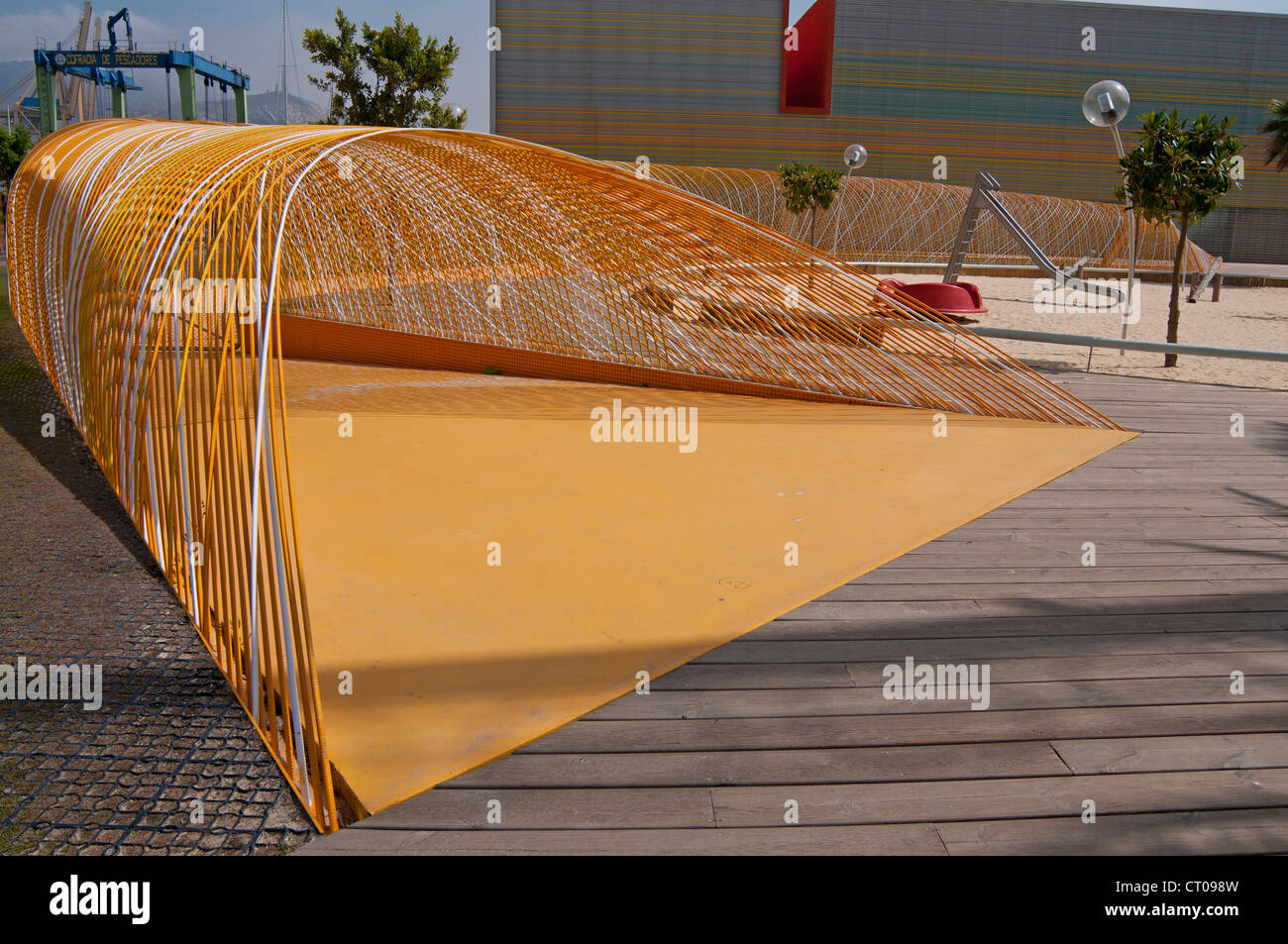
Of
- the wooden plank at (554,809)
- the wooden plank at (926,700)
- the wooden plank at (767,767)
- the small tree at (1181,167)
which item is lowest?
the wooden plank at (554,809)

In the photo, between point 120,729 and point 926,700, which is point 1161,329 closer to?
point 926,700

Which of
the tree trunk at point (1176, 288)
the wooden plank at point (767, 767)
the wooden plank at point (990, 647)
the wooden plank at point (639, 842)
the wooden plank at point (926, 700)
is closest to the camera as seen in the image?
the wooden plank at point (639, 842)

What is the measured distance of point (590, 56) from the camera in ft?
105

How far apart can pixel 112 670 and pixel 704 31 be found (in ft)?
108

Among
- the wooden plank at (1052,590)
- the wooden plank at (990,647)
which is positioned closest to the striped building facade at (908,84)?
the wooden plank at (1052,590)

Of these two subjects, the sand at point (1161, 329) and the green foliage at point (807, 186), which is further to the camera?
the green foliage at point (807, 186)

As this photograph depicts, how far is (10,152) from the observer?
29188 mm

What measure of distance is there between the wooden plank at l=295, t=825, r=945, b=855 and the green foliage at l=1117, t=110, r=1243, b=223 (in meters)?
9.24

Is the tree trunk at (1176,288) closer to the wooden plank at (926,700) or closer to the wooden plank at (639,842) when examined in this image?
the wooden plank at (926,700)

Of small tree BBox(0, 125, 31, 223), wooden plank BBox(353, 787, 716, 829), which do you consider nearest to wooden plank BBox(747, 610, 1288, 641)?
wooden plank BBox(353, 787, 716, 829)

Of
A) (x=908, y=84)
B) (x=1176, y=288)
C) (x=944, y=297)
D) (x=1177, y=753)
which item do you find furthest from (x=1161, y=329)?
(x=908, y=84)

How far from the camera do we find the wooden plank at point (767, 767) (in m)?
2.59

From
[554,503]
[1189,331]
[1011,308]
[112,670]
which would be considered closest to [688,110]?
[1011,308]

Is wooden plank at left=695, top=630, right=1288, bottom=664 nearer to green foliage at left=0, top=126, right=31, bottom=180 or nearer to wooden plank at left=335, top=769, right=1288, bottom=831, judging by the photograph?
wooden plank at left=335, top=769, right=1288, bottom=831
